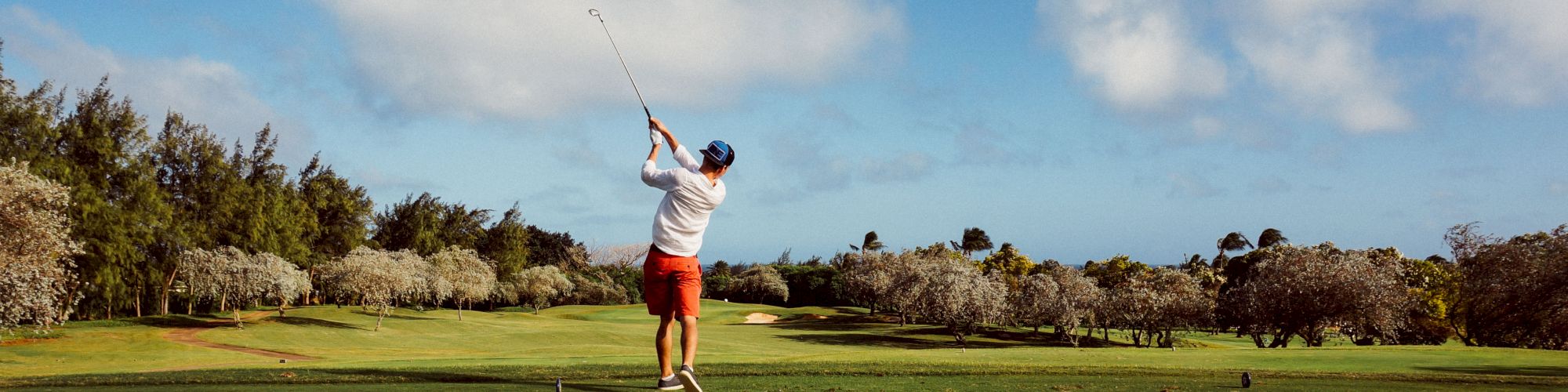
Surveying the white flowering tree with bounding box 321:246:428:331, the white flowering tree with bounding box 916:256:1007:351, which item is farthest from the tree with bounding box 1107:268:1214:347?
the white flowering tree with bounding box 321:246:428:331

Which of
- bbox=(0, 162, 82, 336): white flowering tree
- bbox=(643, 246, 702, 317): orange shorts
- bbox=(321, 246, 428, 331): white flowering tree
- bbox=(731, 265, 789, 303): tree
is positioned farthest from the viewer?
bbox=(731, 265, 789, 303): tree

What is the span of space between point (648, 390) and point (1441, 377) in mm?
15030

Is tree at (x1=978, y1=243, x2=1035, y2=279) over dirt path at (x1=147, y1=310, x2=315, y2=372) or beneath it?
over

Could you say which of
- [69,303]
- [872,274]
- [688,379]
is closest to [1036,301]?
[872,274]

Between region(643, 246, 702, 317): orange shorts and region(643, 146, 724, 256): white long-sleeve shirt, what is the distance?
0.09m

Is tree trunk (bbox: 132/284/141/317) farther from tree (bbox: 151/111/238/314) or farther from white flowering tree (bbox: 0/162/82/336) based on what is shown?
white flowering tree (bbox: 0/162/82/336)

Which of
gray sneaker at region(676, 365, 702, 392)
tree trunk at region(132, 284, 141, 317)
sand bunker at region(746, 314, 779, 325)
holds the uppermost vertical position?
gray sneaker at region(676, 365, 702, 392)

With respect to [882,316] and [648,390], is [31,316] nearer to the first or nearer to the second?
[648,390]

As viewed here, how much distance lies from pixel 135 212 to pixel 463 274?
75.6 feet

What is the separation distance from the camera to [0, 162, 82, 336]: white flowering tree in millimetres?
27891

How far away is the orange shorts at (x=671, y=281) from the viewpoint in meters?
9.76

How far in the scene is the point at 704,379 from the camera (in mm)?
13461

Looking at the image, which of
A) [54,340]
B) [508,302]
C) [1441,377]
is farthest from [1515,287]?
[508,302]

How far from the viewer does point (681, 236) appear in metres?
9.75
